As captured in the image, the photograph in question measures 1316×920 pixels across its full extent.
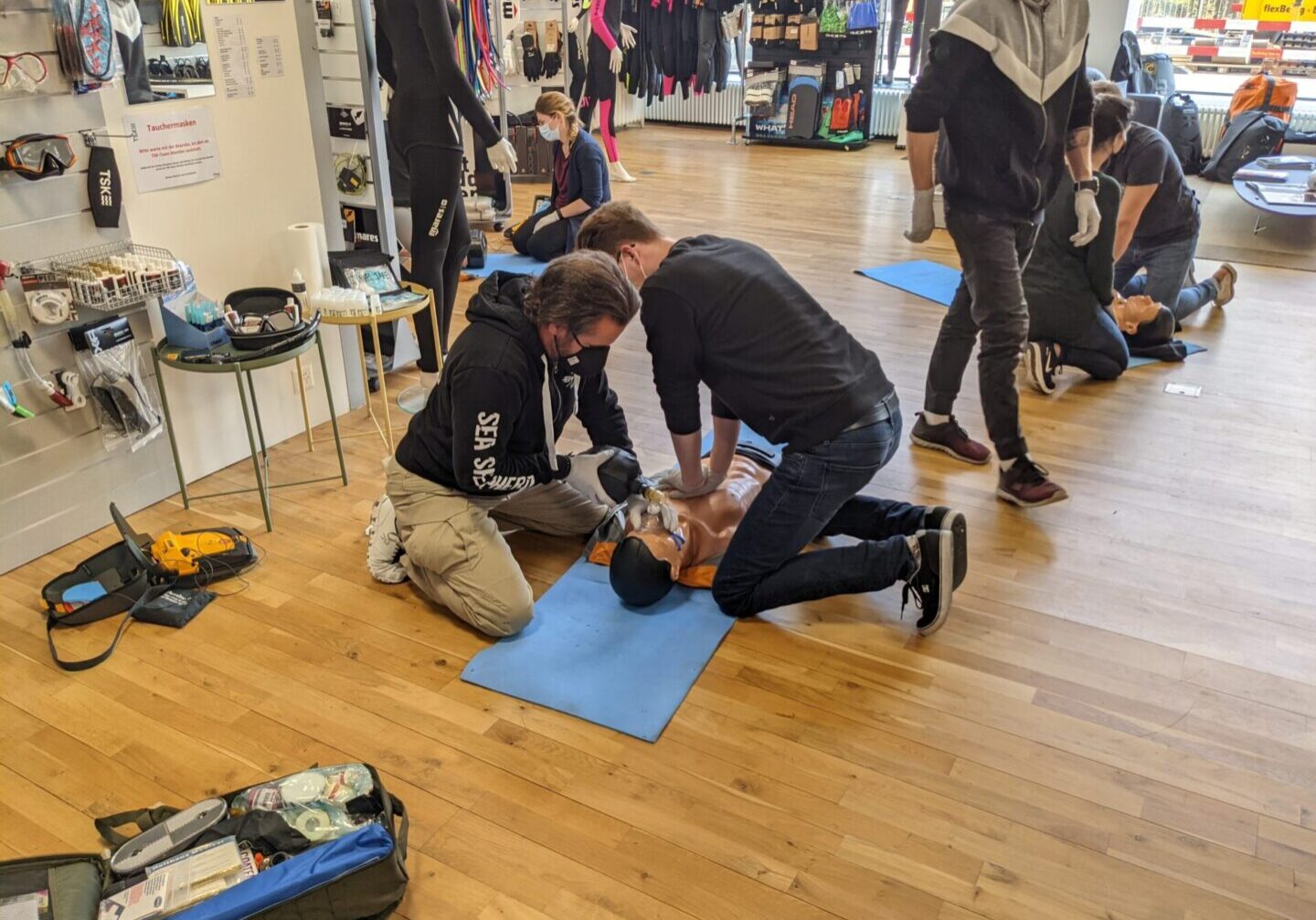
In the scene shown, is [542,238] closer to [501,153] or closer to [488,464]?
[501,153]

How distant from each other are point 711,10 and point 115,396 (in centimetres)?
831

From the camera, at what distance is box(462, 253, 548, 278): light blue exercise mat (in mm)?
6156

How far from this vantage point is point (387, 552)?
2.93m

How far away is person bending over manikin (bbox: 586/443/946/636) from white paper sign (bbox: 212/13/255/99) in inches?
74.8

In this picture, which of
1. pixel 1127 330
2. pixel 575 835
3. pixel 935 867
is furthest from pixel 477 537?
pixel 1127 330

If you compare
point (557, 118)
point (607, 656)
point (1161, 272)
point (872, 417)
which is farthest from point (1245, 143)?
point (607, 656)

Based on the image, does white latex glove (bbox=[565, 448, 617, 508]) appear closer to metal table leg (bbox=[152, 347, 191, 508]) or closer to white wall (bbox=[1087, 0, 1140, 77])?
metal table leg (bbox=[152, 347, 191, 508])

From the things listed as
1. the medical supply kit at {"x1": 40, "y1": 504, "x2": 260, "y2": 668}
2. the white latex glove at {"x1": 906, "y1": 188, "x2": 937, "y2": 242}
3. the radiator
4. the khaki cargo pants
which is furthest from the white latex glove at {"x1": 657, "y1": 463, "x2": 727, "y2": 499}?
the radiator

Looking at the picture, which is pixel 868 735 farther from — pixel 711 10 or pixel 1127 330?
pixel 711 10

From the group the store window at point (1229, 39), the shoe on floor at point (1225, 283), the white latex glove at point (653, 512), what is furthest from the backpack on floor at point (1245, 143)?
the white latex glove at point (653, 512)

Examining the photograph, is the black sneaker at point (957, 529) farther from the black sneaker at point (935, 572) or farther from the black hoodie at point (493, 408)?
the black hoodie at point (493, 408)

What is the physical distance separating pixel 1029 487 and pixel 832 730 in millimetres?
1332

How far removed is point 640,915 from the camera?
1.91 m

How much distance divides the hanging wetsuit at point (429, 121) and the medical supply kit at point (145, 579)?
1469mm
